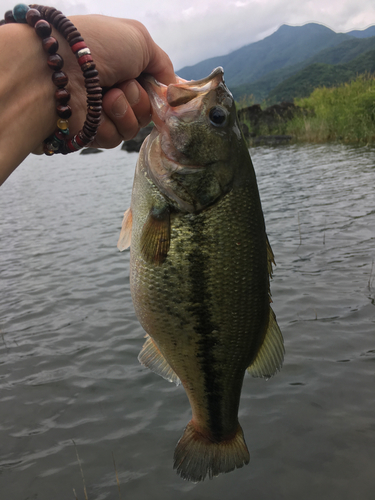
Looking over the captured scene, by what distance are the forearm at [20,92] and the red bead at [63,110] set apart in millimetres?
56

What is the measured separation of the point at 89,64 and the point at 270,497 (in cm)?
336

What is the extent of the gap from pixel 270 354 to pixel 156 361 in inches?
26.4

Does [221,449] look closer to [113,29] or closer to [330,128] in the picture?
[113,29]

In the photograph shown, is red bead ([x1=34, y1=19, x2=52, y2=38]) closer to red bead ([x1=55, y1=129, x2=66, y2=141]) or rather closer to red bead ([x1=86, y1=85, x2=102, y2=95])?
red bead ([x1=86, y1=85, x2=102, y2=95])

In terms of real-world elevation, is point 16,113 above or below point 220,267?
above

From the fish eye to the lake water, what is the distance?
2.94m

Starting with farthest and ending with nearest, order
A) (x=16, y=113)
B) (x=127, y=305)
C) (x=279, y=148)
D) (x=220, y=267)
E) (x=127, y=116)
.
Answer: (x=279, y=148) < (x=127, y=305) < (x=127, y=116) < (x=220, y=267) < (x=16, y=113)

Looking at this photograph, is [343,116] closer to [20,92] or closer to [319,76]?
[20,92]

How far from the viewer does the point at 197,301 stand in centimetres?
197

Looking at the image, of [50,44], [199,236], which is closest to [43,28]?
[50,44]

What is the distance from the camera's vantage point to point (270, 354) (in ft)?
7.23

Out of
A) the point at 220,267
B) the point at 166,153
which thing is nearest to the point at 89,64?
the point at 166,153

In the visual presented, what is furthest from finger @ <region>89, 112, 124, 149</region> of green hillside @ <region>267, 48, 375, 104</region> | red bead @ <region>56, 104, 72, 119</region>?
green hillside @ <region>267, 48, 375, 104</region>

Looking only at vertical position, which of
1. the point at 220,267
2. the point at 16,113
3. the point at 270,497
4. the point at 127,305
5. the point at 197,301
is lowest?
the point at 270,497
